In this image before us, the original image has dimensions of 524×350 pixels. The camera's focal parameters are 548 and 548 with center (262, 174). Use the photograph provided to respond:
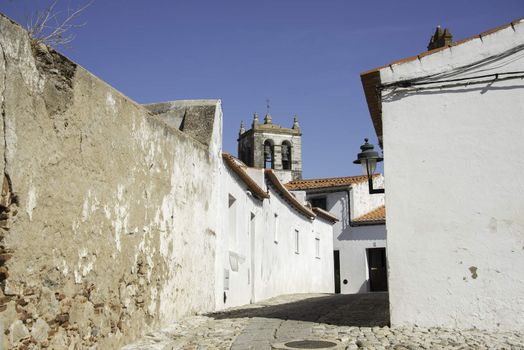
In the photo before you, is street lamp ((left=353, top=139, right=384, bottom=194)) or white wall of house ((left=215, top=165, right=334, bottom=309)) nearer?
street lamp ((left=353, top=139, right=384, bottom=194))

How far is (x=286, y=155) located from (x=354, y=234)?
66.9 ft

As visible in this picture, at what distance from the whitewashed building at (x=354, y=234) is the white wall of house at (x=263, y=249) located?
114 inches

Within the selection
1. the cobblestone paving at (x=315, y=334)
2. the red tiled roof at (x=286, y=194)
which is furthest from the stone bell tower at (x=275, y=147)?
the cobblestone paving at (x=315, y=334)

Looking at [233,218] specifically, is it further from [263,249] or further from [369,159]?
[369,159]

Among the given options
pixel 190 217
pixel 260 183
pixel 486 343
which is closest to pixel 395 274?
pixel 486 343

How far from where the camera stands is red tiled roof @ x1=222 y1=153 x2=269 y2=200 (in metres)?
11.8

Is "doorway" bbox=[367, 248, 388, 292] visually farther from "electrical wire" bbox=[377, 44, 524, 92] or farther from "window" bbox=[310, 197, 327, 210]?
"electrical wire" bbox=[377, 44, 524, 92]

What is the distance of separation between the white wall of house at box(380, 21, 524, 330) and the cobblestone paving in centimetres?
38

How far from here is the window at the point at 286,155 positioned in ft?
153

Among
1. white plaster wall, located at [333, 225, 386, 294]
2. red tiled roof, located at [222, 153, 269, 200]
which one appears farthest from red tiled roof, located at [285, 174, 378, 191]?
red tiled roof, located at [222, 153, 269, 200]

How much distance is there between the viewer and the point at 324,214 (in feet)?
79.5

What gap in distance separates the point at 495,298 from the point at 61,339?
493cm

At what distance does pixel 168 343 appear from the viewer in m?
6.84

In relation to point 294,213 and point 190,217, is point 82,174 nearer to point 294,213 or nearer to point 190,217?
point 190,217
